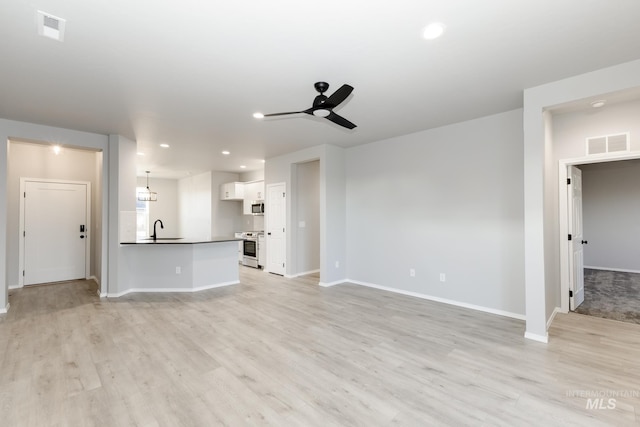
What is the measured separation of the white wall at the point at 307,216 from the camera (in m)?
6.57

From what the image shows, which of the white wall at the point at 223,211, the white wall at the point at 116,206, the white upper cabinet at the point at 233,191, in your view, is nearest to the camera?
the white wall at the point at 116,206

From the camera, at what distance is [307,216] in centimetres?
673

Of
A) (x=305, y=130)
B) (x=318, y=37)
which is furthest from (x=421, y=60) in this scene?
(x=305, y=130)

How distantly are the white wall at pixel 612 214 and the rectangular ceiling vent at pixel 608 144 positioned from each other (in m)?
4.26

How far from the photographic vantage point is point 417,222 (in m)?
4.95

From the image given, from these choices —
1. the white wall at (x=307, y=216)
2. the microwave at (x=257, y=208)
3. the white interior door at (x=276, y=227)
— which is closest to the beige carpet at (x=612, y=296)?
the white wall at (x=307, y=216)

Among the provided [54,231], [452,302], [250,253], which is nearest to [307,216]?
[250,253]

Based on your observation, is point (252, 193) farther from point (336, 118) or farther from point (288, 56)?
point (288, 56)

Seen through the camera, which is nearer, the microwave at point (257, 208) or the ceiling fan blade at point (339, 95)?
the ceiling fan blade at point (339, 95)

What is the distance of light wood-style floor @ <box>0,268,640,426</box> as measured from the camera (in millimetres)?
2053

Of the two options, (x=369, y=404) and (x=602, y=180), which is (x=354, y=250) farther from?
(x=602, y=180)

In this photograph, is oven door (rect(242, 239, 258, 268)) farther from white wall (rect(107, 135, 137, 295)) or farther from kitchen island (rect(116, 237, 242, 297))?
white wall (rect(107, 135, 137, 295))

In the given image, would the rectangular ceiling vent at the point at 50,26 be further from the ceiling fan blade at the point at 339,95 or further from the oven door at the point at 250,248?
the oven door at the point at 250,248

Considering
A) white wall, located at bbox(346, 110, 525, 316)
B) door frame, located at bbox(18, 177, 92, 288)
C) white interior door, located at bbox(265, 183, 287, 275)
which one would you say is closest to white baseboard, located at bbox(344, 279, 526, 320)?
white wall, located at bbox(346, 110, 525, 316)
